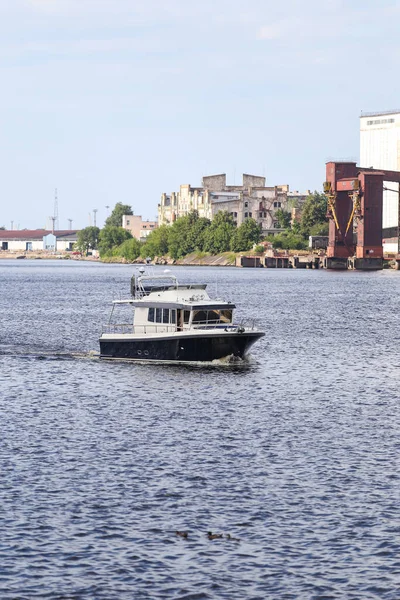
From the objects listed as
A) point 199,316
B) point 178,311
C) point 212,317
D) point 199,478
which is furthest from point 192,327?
point 199,478

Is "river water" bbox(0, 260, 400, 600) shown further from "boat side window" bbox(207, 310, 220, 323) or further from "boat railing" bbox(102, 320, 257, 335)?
"boat side window" bbox(207, 310, 220, 323)

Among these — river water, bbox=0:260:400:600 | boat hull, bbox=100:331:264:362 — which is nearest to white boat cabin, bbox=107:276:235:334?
boat hull, bbox=100:331:264:362

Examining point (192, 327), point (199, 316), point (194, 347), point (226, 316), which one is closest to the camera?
point (194, 347)

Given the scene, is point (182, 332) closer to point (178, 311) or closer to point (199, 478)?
point (178, 311)

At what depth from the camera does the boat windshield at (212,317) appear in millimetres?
60688

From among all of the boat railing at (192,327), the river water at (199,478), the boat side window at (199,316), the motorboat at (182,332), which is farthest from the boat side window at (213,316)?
the river water at (199,478)

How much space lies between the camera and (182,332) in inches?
2361

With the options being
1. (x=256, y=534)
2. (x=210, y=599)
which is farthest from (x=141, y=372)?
(x=210, y=599)

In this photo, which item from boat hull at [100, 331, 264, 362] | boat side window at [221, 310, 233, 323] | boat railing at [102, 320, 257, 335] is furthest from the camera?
boat side window at [221, 310, 233, 323]

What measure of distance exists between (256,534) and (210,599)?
4.65m

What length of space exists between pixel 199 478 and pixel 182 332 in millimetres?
25599

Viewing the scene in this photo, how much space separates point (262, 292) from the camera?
488ft

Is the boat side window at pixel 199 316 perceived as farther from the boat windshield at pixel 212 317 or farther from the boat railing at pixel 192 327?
the boat railing at pixel 192 327

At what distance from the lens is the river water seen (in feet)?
85.5
